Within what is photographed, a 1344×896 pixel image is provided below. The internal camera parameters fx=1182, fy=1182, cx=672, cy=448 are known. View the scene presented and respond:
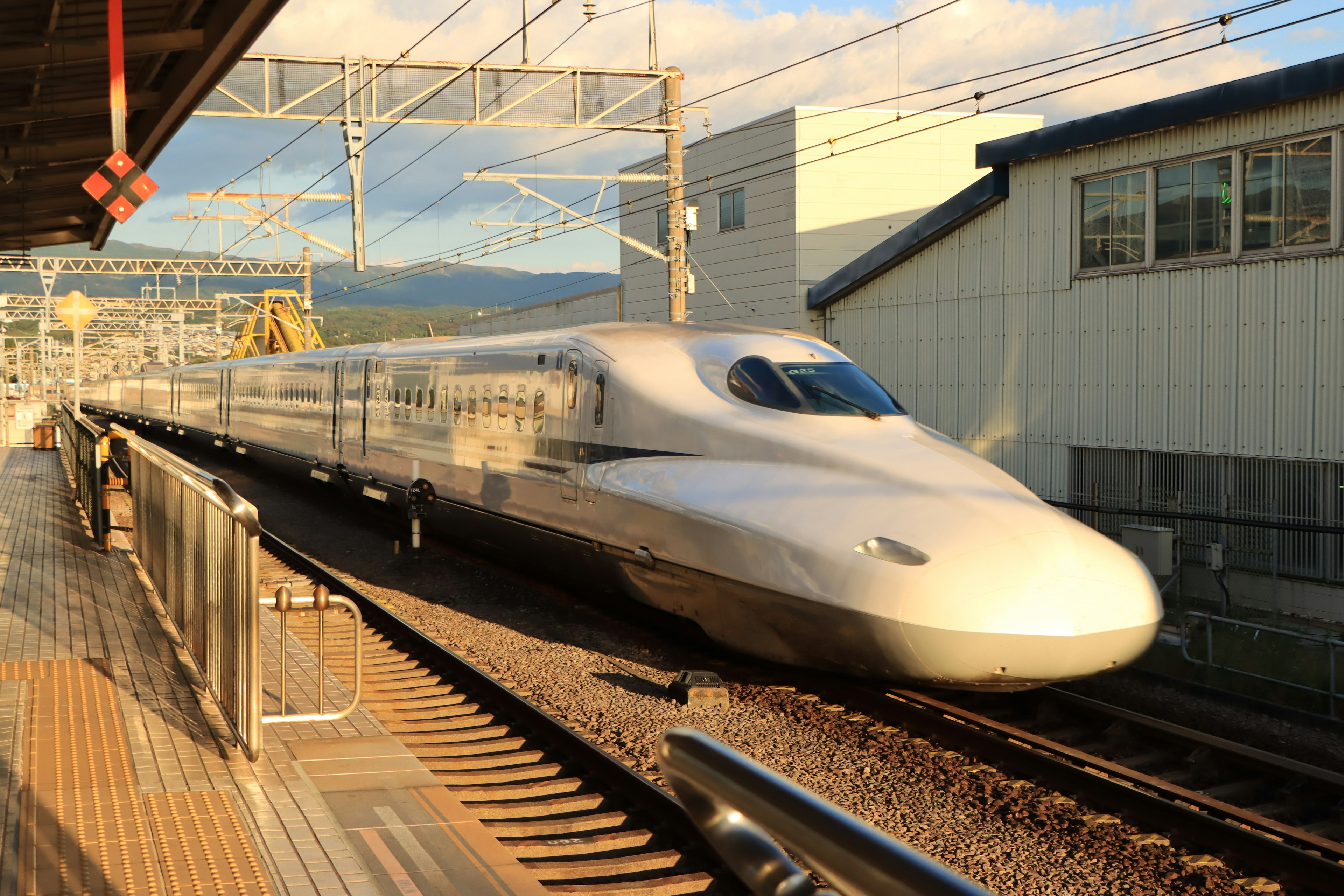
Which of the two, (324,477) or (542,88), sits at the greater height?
(542,88)

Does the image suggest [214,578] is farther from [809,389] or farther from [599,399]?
[809,389]

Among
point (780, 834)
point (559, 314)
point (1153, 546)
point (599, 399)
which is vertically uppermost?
point (559, 314)

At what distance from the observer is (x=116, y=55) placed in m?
7.82

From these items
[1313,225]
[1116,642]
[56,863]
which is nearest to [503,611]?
[1116,642]

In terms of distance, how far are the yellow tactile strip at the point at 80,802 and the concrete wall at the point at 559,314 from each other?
89.8ft

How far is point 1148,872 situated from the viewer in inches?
213

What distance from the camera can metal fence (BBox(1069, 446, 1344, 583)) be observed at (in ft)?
39.9

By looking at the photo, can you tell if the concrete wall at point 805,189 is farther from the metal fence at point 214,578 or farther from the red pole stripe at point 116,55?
the red pole stripe at point 116,55

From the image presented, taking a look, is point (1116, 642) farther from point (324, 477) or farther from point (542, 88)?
point (324, 477)

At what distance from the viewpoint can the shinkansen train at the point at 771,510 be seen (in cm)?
707

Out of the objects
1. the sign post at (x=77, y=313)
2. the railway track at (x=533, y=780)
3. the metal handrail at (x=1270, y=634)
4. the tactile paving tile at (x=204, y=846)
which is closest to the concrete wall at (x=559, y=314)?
the sign post at (x=77, y=313)

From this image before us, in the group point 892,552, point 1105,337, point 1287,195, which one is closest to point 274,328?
point 1105,337

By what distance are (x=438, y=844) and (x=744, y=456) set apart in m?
4.31

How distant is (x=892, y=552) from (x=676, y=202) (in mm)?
10474
